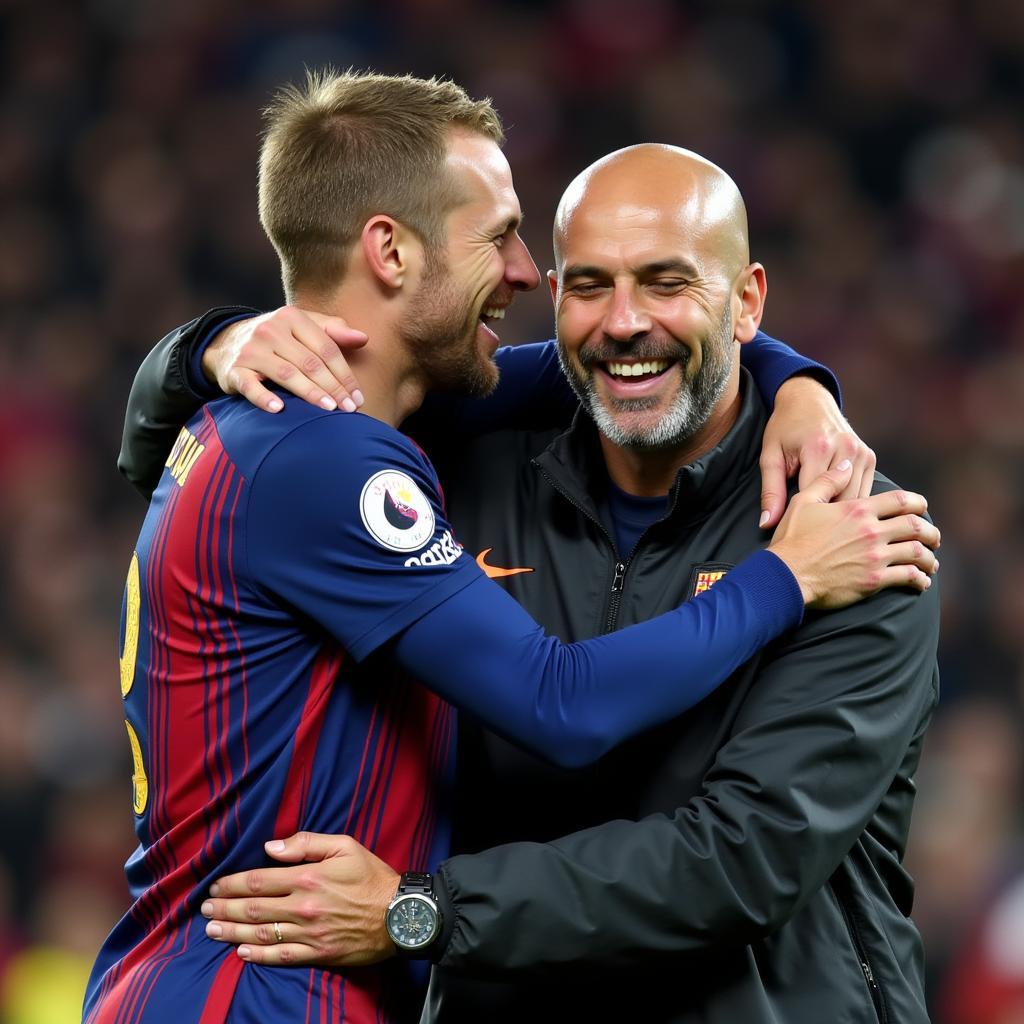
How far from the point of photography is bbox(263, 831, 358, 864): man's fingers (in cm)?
253

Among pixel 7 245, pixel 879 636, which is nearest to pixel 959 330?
pixel 7 245

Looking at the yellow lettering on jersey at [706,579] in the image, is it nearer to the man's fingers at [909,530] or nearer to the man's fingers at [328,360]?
the man's fingers at [909,530]

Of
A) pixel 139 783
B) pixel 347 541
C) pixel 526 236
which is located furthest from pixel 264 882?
pixel 526 236

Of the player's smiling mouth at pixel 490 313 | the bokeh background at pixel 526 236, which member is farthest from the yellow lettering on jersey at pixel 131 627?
the bokeh background at pixel 526 236

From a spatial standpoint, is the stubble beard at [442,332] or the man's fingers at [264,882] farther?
the stubble beard at [442,332]

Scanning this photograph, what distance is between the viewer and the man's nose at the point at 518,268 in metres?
3.00

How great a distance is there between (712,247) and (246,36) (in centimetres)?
644

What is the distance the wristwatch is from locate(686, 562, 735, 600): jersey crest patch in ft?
2.24

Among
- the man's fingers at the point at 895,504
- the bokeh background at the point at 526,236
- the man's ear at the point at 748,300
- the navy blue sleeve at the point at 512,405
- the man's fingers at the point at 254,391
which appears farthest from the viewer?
the bokeh background at the point at 526,236

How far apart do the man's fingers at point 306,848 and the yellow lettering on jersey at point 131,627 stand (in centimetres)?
44

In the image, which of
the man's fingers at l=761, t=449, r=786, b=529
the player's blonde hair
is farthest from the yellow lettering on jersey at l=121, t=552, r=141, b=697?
the man's fingers at l=761, t=449, r=786, b=529

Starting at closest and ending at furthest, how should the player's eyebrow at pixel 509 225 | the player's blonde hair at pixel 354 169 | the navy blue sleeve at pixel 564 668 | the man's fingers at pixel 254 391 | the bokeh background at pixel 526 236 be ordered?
the navy blue sleeve at pixel 564 668 < the man's fingers at pixel 254 391 < the player's blonde hair at pixel 354 169 < the player's eyebrow at pixel 509 225 < the bokeh background at pixel 526 236

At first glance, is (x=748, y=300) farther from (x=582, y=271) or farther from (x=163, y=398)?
(x=163, y=398)

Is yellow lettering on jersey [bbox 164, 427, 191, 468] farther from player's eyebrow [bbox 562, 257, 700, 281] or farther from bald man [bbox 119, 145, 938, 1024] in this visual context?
player's eyebrow [bbox 562, 257, 700, 281]
